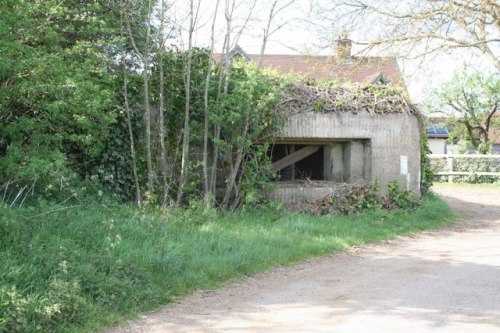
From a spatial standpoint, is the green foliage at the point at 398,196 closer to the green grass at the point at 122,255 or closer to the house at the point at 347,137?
the house at the point at 347,137

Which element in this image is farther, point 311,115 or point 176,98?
point 311,115

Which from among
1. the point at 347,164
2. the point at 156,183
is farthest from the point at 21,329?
the point at 347,164

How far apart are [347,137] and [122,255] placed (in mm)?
7809

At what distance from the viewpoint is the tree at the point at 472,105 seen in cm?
3316

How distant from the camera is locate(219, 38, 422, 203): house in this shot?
12.7 m

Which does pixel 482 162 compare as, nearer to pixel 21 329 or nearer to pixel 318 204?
pixel 318 204

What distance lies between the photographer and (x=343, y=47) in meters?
16.4

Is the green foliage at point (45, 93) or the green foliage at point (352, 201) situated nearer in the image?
the green foliage at point (45, 93)

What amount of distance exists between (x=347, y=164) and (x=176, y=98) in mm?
4797

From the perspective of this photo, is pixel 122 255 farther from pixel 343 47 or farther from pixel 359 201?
pixel 343 47

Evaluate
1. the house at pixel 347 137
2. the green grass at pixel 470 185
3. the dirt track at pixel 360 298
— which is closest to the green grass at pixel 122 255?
the dirt track at pixel 360 298

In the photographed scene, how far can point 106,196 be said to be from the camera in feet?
32.9

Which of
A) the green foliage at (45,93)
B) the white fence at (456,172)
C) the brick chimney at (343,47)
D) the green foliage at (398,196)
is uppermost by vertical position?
the brick chimney at (343,47)

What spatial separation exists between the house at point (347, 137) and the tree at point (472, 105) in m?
21.7
